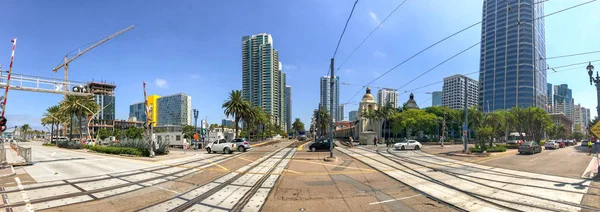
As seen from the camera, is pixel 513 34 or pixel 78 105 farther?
pixel 78 105

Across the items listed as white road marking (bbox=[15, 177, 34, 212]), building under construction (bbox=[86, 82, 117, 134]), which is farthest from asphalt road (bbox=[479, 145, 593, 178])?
building under construction (bbox=[86, 82, 117, 134])

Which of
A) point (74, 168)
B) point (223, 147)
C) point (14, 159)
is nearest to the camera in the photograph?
point (74, 168)

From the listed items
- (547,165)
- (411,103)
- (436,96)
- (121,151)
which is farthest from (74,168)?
(411,103)

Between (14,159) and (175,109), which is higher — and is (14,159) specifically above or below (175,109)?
below

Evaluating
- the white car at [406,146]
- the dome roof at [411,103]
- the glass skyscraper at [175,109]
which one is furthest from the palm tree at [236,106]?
the glass skyscraper at [175,109]

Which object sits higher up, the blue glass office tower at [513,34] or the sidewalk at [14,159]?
the blue glass office tower at [513,34]

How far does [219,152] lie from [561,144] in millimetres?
56798

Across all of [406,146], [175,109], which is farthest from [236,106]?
[175,109]

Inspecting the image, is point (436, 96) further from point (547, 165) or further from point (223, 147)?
point (223, 147)

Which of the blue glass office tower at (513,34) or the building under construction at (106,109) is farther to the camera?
the building under construction at (106,109)

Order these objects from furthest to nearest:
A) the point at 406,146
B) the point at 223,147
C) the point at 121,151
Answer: the point at 406,146, the point at 223,147, the point at 121,151

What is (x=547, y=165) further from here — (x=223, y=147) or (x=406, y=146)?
(x=223, y=147)

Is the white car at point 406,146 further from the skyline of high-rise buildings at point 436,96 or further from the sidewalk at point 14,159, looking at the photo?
the sidewalk at point 14,159

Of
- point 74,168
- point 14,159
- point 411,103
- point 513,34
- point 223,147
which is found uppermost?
point 513,34
